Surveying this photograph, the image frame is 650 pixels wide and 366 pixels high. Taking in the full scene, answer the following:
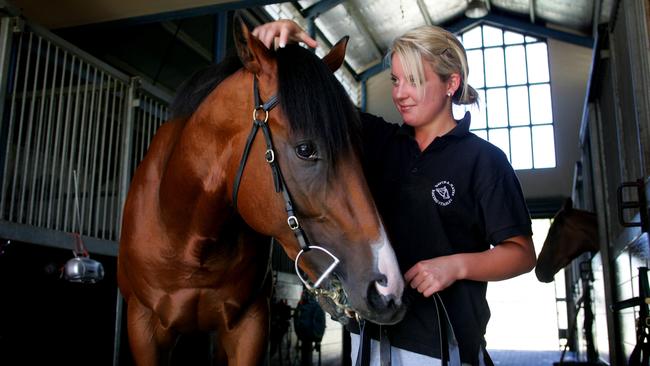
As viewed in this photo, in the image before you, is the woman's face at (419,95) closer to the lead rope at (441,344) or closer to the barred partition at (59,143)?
the lead rope at (441,344)

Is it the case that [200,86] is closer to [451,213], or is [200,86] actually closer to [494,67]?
[451,213]

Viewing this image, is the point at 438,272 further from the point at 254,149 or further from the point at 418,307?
the point at 254,149

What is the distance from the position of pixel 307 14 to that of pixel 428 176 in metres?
8.51

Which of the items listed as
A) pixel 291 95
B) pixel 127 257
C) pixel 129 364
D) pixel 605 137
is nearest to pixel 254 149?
pixel 291 95

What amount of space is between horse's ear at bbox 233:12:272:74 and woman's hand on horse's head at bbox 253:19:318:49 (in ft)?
0.15

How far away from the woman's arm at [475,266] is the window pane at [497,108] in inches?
474

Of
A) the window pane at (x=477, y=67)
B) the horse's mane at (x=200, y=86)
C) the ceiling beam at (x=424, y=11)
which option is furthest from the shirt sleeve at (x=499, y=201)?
the window pane at (x=477, y=67)

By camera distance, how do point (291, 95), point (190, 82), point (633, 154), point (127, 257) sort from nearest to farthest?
1. point (291, 95)
2. point (190, 82)
3. point (127, 257)
4. point (633, 154)

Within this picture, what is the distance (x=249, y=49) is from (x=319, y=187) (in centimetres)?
34

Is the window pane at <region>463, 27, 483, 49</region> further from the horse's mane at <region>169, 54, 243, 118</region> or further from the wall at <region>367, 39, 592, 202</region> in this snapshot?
the horse's mane at <region>169, 54, 243, 118</region>

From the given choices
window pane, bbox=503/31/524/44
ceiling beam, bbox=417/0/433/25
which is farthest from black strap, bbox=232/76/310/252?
window pane, bbox=503/31/524/44

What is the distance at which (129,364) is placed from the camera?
9.56ft

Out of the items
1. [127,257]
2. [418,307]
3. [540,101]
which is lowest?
[418,307]

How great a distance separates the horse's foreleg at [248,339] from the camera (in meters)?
1.67
